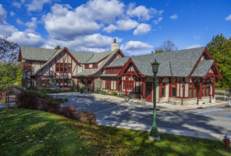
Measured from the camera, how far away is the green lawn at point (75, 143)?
249 inches

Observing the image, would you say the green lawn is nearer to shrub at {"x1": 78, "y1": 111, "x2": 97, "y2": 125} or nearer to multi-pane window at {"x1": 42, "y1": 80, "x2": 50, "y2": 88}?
shrub at {"x1": 78, "y1": 111, "x2": 97, "y2": 125}

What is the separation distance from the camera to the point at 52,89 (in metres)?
35.3

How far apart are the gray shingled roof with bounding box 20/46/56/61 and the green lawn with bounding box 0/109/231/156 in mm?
29708

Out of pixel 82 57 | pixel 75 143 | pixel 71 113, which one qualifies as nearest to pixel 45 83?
pixel 82 57

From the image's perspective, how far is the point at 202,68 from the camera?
22328 millimetres

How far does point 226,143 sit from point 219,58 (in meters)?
27.3

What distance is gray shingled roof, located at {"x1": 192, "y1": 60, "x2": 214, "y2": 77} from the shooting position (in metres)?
21.6

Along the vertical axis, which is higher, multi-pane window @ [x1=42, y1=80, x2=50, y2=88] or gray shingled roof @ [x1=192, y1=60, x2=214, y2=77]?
gray shingled roof @ [x1=192, y1=60, x2=214, y2=77]

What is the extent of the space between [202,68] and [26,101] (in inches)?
883

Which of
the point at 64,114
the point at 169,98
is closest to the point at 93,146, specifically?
the point at 64,114

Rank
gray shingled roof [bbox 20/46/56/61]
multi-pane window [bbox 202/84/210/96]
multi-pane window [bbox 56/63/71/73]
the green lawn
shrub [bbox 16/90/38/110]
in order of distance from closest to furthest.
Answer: the green lawn < shrub [bbox 16/90/38/110] < multi-pane window [bbox 202/84/210/96] < gray shingled roof [bbox 20/46/56/61] < multi-pane window [bbox 56/63/71/73]

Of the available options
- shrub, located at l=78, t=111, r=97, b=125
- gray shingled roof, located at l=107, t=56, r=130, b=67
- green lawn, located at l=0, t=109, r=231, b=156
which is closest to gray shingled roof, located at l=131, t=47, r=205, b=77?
gray shingled roof, located at l=107, t=56, r=130, b=67

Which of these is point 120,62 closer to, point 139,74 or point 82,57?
point 139,74

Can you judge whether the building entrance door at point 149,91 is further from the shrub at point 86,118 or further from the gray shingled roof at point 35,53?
the gray shingled roof at point 35,53
